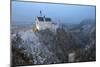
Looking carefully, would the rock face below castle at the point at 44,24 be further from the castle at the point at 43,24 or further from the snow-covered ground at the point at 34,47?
the snow-covered ground at the point at 34,47

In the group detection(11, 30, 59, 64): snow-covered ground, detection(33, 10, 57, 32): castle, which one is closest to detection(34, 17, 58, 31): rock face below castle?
detection(33, 10, 57, 32): castle

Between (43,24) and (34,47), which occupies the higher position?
(43,24)

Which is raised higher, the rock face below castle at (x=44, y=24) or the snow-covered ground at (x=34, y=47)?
the rock face below castle at (x=44, y=24)

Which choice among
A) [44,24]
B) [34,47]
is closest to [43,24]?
[44,24]

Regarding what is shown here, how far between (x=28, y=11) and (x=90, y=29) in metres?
0.96

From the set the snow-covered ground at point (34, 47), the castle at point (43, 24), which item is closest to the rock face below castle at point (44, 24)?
the castle at point (43, 24)

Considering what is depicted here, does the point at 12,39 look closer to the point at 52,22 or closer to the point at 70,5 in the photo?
the point at 52,22

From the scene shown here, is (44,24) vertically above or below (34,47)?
above

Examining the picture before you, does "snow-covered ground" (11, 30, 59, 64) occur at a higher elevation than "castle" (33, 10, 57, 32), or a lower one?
lower

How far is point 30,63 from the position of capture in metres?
2.36

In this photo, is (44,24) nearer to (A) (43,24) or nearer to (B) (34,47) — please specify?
(A) (43,24)

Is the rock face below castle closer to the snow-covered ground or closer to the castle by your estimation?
the castle
